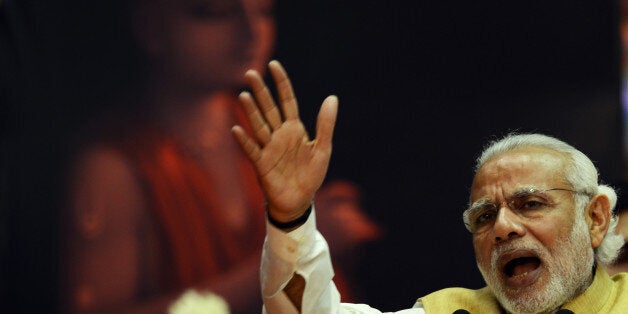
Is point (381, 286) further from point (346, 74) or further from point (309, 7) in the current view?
point (309, 7)

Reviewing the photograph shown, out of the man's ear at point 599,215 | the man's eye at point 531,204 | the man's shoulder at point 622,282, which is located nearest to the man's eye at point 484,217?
the man's eye at point 531,204

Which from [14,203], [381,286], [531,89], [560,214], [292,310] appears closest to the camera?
[292,310]

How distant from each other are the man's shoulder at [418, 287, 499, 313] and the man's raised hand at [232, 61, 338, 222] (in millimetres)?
875

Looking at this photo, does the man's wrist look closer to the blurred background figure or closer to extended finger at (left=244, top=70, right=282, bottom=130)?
extended finger at (left=244, top=70, right=282, bottom=130)

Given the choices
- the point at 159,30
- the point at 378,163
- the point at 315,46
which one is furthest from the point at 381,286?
the point at 159,30

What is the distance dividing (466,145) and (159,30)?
64.9 inches

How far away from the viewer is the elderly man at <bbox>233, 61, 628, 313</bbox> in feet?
8.21

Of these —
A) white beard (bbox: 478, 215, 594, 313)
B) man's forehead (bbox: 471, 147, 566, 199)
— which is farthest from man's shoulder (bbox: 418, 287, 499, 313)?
man's forehead (bbox: 471, 147, 566, 199)

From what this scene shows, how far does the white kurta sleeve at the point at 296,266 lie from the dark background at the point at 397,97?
6.45ft

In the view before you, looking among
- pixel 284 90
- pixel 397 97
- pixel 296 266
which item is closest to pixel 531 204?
pixel 296 266

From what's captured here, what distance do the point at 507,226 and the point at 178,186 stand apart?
2.01 metres

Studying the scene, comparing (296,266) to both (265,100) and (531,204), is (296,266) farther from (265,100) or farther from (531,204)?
(531,204)

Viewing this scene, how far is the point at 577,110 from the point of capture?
16.2 feet

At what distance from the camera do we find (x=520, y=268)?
304 cm
